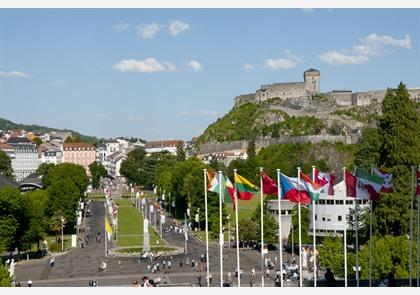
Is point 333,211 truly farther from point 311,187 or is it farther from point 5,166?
point 5,166

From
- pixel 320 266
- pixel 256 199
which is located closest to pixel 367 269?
pixel 320 266

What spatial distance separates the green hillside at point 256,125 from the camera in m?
163

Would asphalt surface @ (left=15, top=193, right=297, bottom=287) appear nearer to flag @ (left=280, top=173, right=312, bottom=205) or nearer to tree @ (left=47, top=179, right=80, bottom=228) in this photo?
tree @ (left=47, top=179, right=80, bottom=228)

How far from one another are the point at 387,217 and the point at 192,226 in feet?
136

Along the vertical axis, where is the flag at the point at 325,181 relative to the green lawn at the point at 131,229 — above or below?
above

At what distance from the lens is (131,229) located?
277 feet

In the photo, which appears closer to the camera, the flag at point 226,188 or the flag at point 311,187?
the flag at point 311,187

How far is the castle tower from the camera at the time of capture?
193m

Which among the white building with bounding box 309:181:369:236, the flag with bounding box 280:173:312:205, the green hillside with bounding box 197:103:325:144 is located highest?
the green hillside with bounding box 197:103:325:144

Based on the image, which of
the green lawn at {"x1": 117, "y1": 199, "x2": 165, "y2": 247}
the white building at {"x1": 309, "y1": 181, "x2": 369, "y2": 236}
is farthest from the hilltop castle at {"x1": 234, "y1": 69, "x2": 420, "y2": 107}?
the white building at {"x1": 309, "y1": 181, "x2": 369, "y2": 236}

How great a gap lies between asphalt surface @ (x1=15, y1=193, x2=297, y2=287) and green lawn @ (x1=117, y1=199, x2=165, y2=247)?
8.44 ft

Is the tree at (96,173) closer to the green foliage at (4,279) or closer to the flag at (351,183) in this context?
the green foliage at (4,279)

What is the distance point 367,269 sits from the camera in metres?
A: 43.7

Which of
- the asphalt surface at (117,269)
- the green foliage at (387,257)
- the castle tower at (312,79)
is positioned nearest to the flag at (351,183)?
the green foliage at (387,257)
